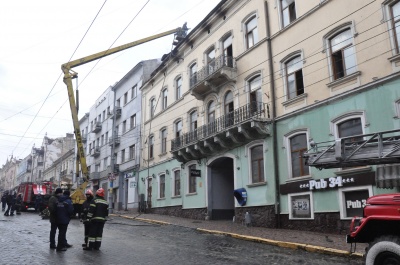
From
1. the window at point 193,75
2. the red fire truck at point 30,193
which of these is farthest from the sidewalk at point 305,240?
the red fire truck at point 30,193

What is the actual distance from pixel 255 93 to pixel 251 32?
369 cm

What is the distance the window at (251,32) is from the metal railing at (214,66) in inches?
55.8

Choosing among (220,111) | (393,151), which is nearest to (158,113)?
(220,111)

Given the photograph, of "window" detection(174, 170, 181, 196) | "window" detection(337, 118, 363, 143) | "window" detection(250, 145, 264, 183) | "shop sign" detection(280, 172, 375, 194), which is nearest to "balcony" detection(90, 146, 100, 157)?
"window" detection(174, 170, 181, 196)

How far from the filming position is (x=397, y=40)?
43.3 ft

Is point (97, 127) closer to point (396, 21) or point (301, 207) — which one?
point (301, 207)

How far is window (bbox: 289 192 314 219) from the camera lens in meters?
15.8

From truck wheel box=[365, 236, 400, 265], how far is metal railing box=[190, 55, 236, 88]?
16.0 m

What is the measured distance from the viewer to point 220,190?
23.8m

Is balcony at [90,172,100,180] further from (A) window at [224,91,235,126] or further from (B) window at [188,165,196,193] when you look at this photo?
(A) window at [224,91,235,126]

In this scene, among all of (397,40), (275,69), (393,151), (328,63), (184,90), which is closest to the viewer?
(393,151)

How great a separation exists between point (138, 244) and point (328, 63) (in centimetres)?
1081

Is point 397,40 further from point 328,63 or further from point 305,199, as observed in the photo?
point 305,199

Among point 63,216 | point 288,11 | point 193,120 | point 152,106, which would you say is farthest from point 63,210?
point 152,106
